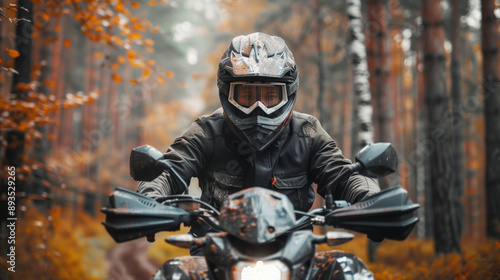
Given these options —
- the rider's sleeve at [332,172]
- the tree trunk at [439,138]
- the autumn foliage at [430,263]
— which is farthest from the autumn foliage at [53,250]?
the tree trunk at [439,138]

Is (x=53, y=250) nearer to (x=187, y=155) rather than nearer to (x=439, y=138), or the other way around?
(x=187, y=155)

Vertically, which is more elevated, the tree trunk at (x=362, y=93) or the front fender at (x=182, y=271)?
the tree trunk at (x=362, y=93)

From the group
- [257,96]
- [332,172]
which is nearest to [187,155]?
[257,96]

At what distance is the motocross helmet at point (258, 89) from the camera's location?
3400 mm

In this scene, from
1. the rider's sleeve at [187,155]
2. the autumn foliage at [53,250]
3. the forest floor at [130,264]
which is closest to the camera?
the rider's sleeve at [187,155]

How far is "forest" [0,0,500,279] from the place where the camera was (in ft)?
22.5

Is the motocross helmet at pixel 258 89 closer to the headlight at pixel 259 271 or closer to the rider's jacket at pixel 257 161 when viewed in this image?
the rider's jacket at pixel 257 161

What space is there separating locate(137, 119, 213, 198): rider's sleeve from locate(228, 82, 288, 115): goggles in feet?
1.75

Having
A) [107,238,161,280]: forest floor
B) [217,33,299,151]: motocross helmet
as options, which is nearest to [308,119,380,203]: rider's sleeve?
[217,33,299,151]: motocross helmet

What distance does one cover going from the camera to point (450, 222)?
961 cm

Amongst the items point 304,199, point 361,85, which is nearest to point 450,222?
point 361,85

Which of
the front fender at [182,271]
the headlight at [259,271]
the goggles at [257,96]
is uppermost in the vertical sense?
the goggles at [257,96]

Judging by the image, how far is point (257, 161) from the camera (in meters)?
3.65

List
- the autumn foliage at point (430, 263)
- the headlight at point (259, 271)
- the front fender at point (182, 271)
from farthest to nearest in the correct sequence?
the autumn foliage at point (430, 263) → the front fender at point (182, 271) → the headlight at point (259, 271)
